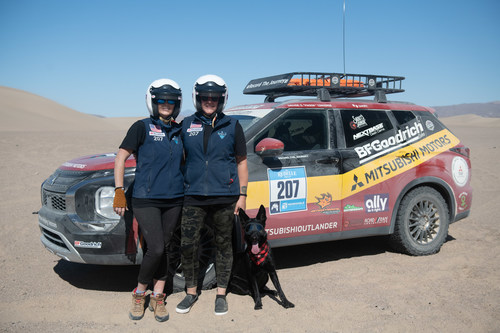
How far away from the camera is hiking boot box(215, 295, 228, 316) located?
12.5 ft

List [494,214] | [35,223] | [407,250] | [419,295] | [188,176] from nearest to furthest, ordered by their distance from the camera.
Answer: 1. [188,176]
2. [419,295]
3. [407,250]
4. [35,223]
5. [494,214]

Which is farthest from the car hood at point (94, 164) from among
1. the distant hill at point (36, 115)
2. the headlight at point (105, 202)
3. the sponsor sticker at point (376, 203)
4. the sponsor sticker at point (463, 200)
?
the distant hill at point (36, 115)

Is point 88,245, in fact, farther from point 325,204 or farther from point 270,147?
point 325,204

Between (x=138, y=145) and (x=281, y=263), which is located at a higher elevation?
(x=138, y=145)

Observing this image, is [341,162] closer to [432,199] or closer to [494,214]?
[432,199]

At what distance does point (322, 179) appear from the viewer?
4.56m

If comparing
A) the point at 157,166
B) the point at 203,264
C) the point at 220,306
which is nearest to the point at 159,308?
the point at 220,306

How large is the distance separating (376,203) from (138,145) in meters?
2.94

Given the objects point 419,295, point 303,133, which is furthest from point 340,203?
point 419,295

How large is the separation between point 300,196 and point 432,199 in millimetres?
2082

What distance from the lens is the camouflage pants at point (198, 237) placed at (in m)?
3.67

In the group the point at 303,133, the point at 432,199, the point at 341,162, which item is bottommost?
the point at 432,199

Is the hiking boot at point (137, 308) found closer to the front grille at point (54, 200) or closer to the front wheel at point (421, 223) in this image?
the front grille at point (54, 200)

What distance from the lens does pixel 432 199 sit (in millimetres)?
Result: 5359
